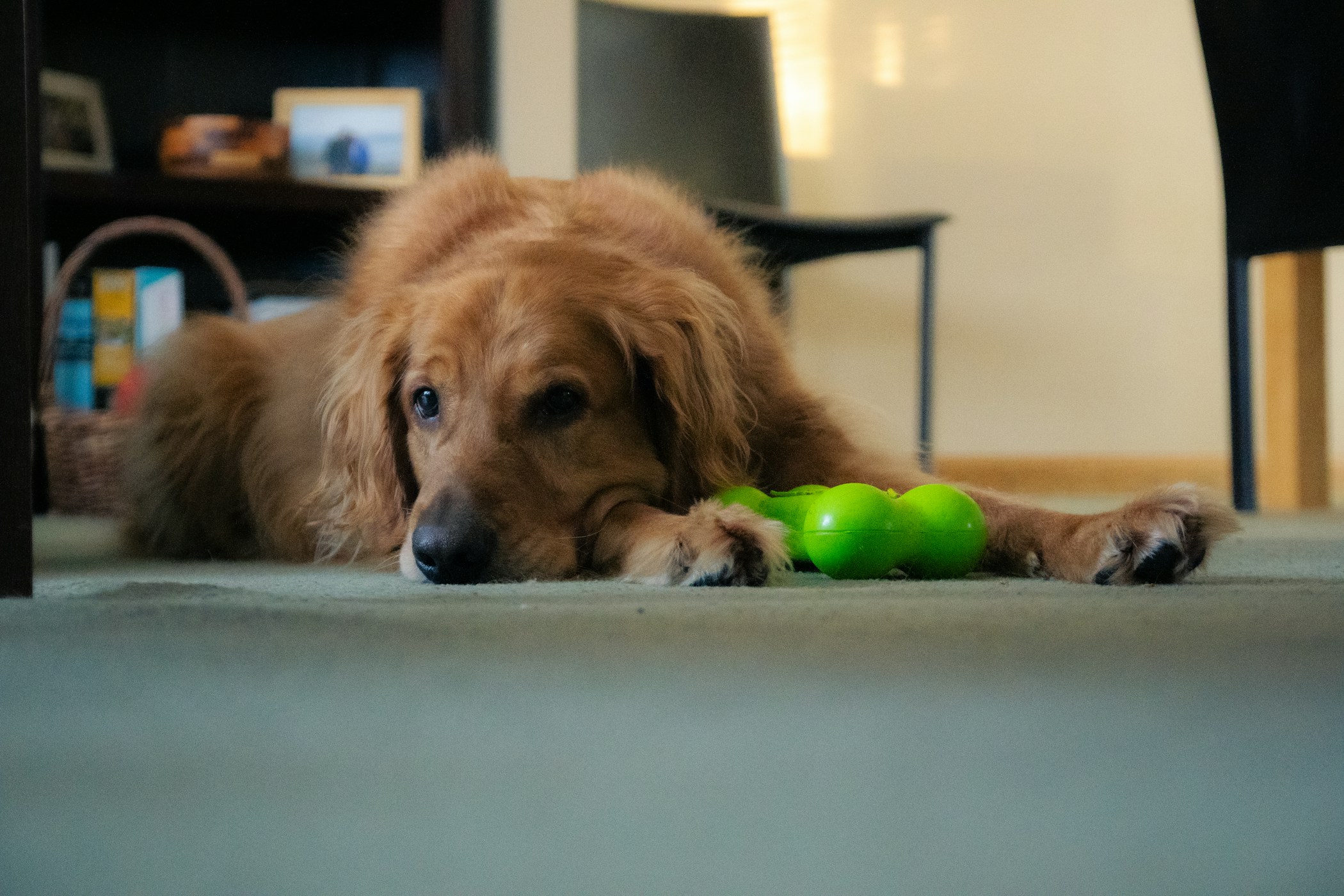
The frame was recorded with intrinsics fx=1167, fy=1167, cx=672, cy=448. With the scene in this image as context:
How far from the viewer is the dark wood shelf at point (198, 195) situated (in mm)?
3348

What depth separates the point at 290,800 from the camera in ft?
2.32

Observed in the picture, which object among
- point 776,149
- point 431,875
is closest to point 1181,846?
point 431,875

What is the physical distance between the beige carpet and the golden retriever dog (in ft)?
1.33

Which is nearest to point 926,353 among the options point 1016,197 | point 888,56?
point 1016,197

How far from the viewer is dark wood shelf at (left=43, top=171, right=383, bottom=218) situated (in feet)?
11.0

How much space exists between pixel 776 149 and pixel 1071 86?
1.20 meters

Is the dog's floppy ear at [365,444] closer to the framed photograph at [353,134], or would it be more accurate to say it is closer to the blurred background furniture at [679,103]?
the blurred background furniture at [679,103]

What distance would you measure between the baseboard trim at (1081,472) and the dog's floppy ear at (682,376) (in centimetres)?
246

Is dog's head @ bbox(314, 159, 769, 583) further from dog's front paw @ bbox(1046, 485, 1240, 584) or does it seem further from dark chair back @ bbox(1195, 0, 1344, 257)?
dark chair back @ bbox(1195, 0, 1344, 257)

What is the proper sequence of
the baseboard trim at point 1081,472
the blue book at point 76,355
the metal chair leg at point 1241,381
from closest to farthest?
the metal chair leg at point 1241,381 < the blue book at point 76,355 < the baseboard trim at point 1081,472

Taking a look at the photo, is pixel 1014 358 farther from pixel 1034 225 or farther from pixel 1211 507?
pixel 1211 507

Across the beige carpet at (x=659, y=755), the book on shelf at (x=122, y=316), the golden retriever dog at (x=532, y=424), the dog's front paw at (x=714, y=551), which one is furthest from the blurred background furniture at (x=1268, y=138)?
the book on shelf at (x=122, y=316)

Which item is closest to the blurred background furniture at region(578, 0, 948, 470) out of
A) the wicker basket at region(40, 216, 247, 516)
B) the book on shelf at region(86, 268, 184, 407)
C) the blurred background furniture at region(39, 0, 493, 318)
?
the blurred background furniture at region(39, 0, 493, 318)

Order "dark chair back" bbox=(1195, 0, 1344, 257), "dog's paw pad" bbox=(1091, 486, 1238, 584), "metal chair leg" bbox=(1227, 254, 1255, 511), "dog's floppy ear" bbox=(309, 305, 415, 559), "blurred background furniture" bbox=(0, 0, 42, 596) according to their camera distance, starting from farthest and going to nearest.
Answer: "metal chair leg" bbox=(1227, 254, 1255, 511)
"dark chair back" bbox=(1195, 0, 1344, 257)
"dog's floppy ear" bbox=(309, 305, 415, 559)
"dog's paw pad" bbox=(1091, 486, 1238, 584)
"blurred background furniture" bbox=(0, 0, 42, 596)
